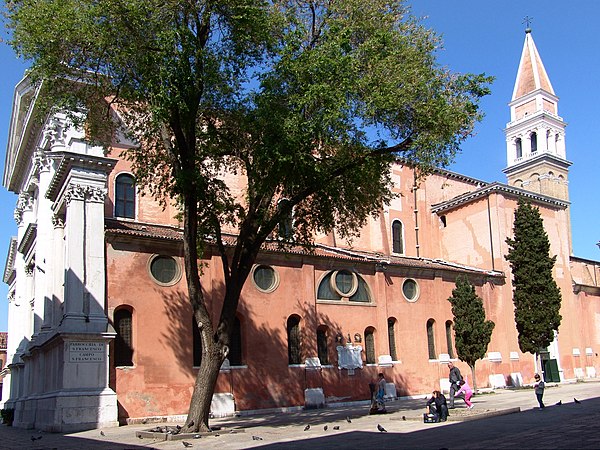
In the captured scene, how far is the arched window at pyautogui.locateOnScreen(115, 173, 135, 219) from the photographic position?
Result: 27.1m

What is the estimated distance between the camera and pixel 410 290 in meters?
33.3

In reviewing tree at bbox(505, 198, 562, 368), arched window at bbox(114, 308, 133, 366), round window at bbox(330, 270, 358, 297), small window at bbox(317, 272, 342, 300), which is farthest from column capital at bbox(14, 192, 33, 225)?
tree at bbox(505, 198, 562, 368)

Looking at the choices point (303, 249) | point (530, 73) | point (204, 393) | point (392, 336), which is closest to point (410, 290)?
point (392, 336)

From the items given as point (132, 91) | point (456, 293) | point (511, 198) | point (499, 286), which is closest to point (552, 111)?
point (511, 198)

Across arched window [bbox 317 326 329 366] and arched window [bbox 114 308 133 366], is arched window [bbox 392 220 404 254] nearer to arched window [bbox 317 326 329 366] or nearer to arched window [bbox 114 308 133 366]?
arched window [bbox 317 326 329 366]

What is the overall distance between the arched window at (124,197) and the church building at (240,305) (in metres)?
0.06

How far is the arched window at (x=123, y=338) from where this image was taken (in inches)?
887

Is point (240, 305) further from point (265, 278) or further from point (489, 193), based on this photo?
point (489, 193)

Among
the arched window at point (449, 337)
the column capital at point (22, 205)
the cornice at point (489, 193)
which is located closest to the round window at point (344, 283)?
the arched window at point (449, 337)

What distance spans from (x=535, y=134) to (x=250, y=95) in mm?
52008

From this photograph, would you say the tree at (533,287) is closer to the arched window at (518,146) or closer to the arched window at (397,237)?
the arched window at (397,237)

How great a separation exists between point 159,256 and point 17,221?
48.9ft

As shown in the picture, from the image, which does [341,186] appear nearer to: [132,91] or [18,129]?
[132,91]

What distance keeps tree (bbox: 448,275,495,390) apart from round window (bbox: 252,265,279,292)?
9052 millimetres
